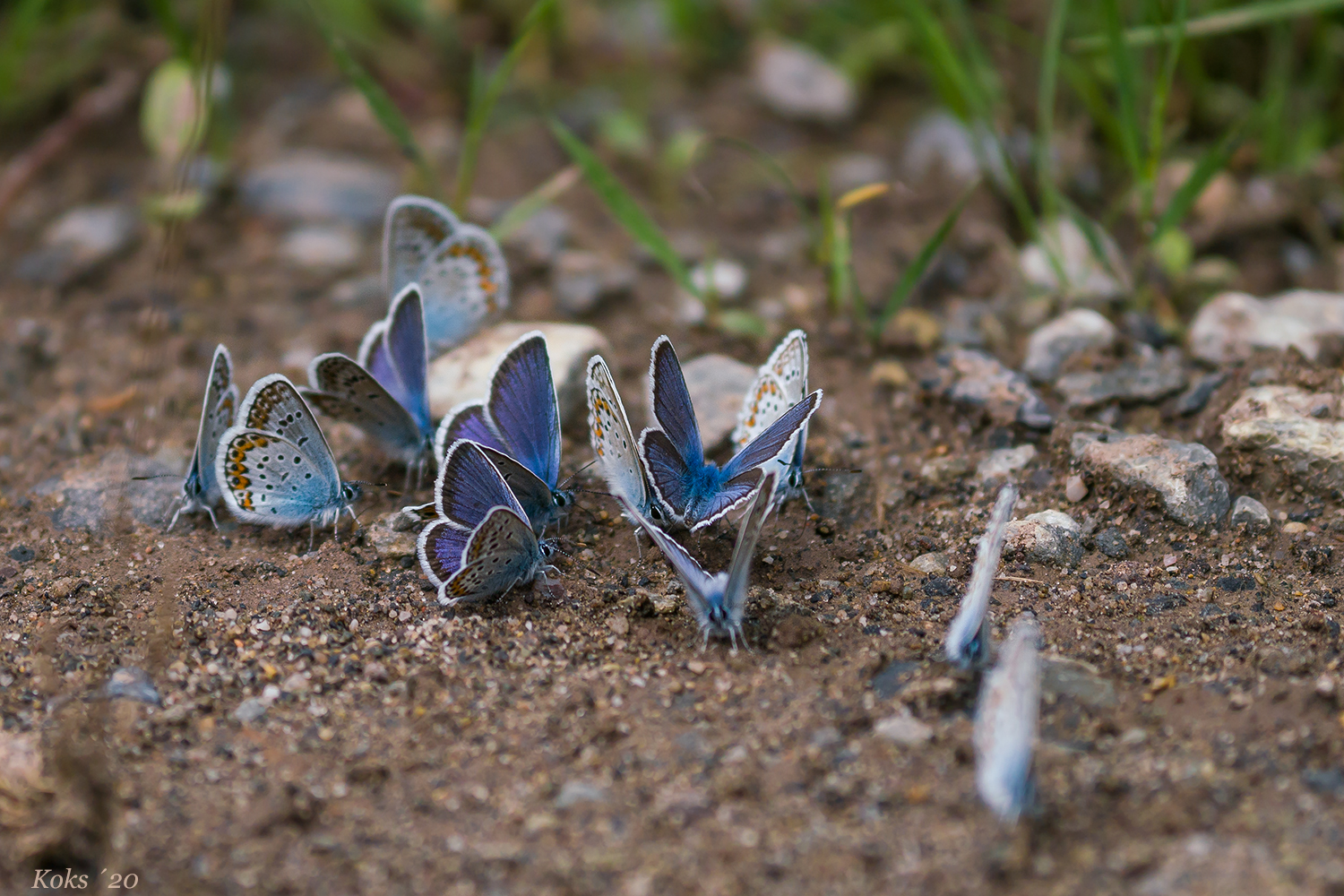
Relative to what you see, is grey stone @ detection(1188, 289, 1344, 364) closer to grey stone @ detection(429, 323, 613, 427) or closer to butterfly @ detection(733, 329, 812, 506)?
butterfly @ detection(733, 329, 812, 506)

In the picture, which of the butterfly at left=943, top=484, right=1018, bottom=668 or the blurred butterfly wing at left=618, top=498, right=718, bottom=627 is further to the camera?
the blurred butterfly wing at left=618, top=498, right=718, bottom=627

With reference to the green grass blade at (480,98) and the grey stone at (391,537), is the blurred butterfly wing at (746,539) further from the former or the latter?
the green grass blade at (480,98)

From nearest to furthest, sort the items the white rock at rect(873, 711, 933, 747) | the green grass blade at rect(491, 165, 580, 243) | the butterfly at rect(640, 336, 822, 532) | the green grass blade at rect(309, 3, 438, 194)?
1. the white rock at rect(873, 711, 933, 747)
2. the butterfly at rect(640, 336, 822, 532)
3. the green grass blade at rect(309, 3, 438, 194)
4. the green grass blade at rect(491, 165, 580, 243)

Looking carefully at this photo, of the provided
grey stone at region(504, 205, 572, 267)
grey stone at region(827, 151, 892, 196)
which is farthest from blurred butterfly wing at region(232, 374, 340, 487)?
grey stone at region(827, 151, 892, 196)

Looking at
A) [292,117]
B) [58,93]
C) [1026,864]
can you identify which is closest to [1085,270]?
[1026,864]

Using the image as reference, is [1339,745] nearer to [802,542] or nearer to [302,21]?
[802,542]

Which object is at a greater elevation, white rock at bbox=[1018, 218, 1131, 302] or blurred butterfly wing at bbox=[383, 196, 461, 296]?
blurred butterfly wing at bbox=[383, 196, 461, 296]

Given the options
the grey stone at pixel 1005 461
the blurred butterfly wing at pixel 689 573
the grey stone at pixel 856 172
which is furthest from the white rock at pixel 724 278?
the blurred butterfly wing at pixel 689 573
